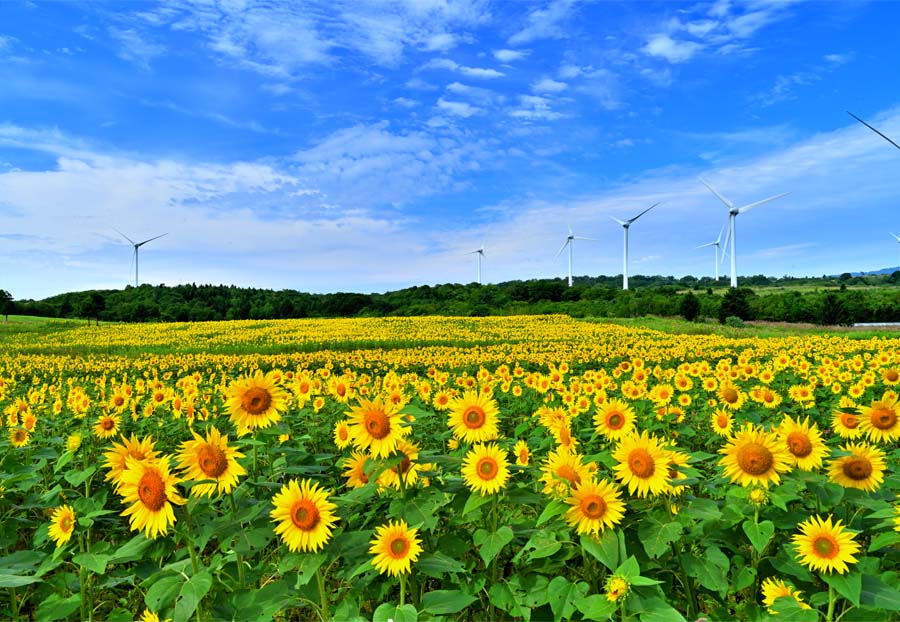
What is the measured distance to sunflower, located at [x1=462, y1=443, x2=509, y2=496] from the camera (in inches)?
101

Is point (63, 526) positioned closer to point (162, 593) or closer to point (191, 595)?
point (162, 593)

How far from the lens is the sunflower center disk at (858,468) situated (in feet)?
9.22

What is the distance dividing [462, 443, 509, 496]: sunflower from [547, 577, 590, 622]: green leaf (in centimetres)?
48

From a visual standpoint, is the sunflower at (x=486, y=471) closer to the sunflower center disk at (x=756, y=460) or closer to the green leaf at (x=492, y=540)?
the green leaf at (x=492, y=540)

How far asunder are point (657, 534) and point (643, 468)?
286 mm

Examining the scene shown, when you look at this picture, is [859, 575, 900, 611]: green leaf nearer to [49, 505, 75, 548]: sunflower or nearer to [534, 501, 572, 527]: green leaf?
[534, 501, 572, 527]: green leaf

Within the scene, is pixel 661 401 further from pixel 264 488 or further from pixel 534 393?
pixel 264 488

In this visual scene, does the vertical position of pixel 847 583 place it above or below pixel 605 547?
below

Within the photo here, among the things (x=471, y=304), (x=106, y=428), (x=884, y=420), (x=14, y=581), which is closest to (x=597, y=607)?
(x=14, y=581)

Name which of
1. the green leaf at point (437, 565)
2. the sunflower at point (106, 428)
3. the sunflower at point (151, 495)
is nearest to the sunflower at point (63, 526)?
the sunflower at point (151, 495)

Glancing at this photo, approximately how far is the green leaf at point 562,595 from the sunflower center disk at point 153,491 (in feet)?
5.83

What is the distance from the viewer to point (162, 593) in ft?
7.52

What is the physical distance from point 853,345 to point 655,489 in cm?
2155

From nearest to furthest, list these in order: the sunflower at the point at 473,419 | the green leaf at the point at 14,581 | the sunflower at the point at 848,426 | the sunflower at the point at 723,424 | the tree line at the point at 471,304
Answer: the green leaf at the point at 14,581 < the sunflower at the point at 473,419 < the sunflower at the point at 848,426 < the sunflower at the point at 723,424 < the tree line at the point at 471,304
